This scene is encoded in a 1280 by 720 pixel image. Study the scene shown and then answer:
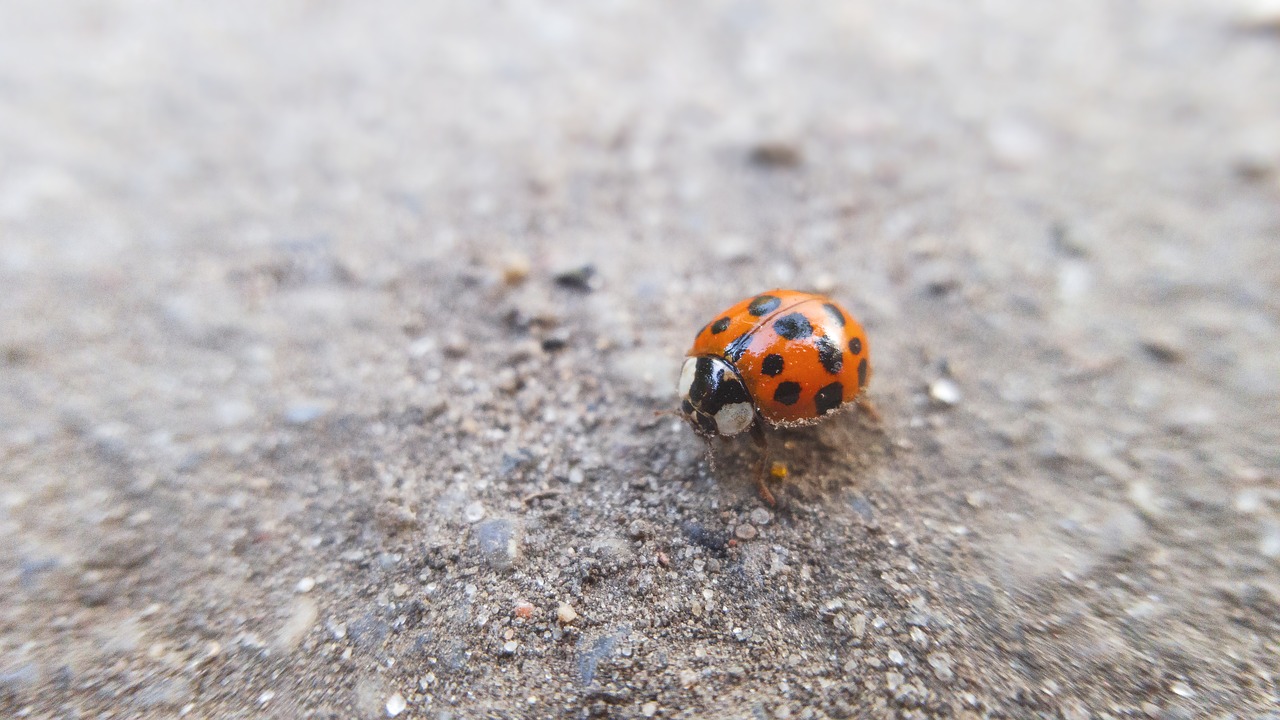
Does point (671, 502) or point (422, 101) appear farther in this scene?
point (422, 101)

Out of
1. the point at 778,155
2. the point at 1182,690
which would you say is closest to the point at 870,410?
the point at 1182,690

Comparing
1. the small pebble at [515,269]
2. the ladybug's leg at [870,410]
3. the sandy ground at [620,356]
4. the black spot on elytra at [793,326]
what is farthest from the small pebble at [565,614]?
the small pebble at [515,269]

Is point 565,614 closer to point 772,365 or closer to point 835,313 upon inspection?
point 772,365

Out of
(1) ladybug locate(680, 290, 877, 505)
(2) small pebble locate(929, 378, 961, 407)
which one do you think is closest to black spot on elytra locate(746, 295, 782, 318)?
(1) ladybug locate(680, 290, 877, 505)

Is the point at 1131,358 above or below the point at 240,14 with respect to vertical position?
below

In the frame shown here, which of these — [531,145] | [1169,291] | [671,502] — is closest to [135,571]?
[671,502]

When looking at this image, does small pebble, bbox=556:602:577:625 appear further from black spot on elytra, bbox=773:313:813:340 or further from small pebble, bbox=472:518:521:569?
black spot on elytra, bbox=773:313:813:340

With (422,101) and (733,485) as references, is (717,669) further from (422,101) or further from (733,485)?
(422,101)
